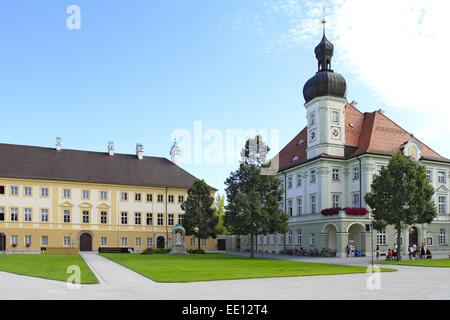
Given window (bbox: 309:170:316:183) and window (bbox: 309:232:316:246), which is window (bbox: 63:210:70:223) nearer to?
window (bbox: 309:232:316:246)

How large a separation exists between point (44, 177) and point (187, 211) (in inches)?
750

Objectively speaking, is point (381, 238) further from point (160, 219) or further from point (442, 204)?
point (160, 219)

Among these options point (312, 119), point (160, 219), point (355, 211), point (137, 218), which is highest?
point (312, 119)

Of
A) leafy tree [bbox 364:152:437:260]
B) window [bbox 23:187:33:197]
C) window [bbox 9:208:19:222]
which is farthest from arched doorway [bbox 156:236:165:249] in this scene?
leafy tree [bbox 364:152:437:260]

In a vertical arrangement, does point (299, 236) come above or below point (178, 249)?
above

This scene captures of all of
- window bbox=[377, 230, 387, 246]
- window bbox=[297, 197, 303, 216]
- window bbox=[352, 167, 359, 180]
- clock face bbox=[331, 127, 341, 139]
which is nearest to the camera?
window bbox=[377, 230, 387, 246]

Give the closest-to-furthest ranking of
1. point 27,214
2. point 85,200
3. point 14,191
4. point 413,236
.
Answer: point 413,236 < point 14,191 < point 27,214 < point 85,200

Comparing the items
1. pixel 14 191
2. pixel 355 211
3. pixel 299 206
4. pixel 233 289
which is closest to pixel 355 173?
pixel 355 211

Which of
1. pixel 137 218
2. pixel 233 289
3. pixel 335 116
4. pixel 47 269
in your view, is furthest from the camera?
pixel 137 218

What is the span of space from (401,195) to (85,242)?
40.8 metres

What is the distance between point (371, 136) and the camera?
51.2 m

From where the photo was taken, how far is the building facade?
4841 cm

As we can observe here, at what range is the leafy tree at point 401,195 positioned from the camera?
38.9 m

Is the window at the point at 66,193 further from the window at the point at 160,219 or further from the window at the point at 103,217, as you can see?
the window at the point at 160,219
